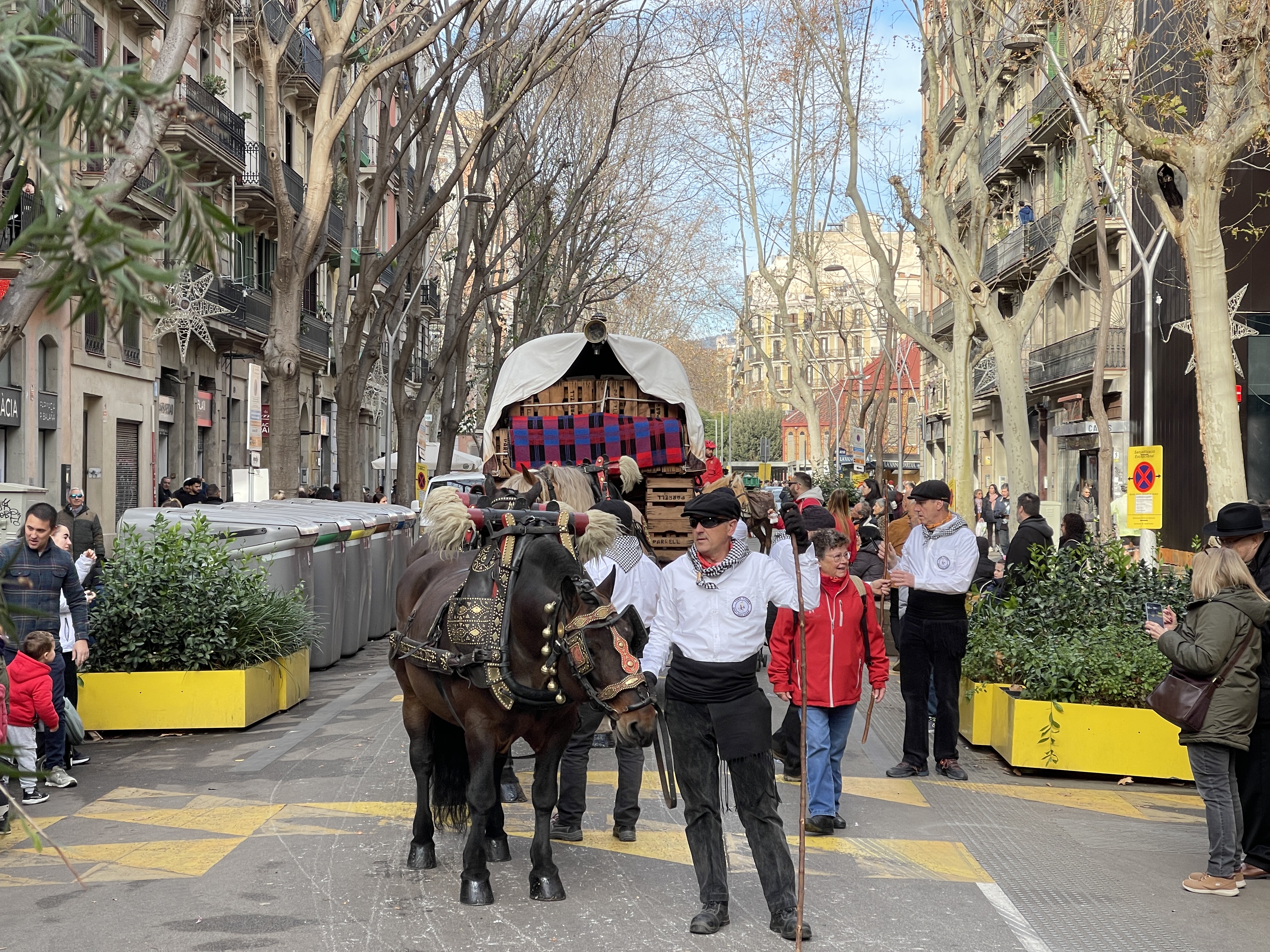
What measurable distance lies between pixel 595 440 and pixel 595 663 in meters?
8.39

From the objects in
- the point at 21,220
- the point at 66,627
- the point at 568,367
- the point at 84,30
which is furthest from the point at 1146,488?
the point at 84,30

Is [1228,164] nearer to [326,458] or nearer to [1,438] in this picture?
[1,438]

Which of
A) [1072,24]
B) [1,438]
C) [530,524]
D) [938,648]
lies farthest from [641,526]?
[1,438]

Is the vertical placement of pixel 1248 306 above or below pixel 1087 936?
above

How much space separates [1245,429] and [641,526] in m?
23.4

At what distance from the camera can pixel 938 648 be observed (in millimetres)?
9375

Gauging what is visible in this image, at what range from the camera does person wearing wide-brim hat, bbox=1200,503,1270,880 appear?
6.89 metres

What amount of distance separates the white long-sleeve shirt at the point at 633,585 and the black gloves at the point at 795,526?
786mm

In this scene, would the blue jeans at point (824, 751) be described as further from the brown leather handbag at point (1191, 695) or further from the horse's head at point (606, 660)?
the horse's head at point (606, 660)

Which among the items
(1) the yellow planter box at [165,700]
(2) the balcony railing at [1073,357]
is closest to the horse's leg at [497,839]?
(1) the yellow planter box at [165,700]

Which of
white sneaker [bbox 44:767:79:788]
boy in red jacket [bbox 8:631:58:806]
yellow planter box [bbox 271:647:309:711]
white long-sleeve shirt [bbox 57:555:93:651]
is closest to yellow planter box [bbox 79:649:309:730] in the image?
yellow planter box [bbox 271:647:309:711]

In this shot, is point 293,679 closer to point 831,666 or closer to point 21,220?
point 831,666

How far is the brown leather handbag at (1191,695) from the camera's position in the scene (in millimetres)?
6695

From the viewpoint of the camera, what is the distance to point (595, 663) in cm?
582
